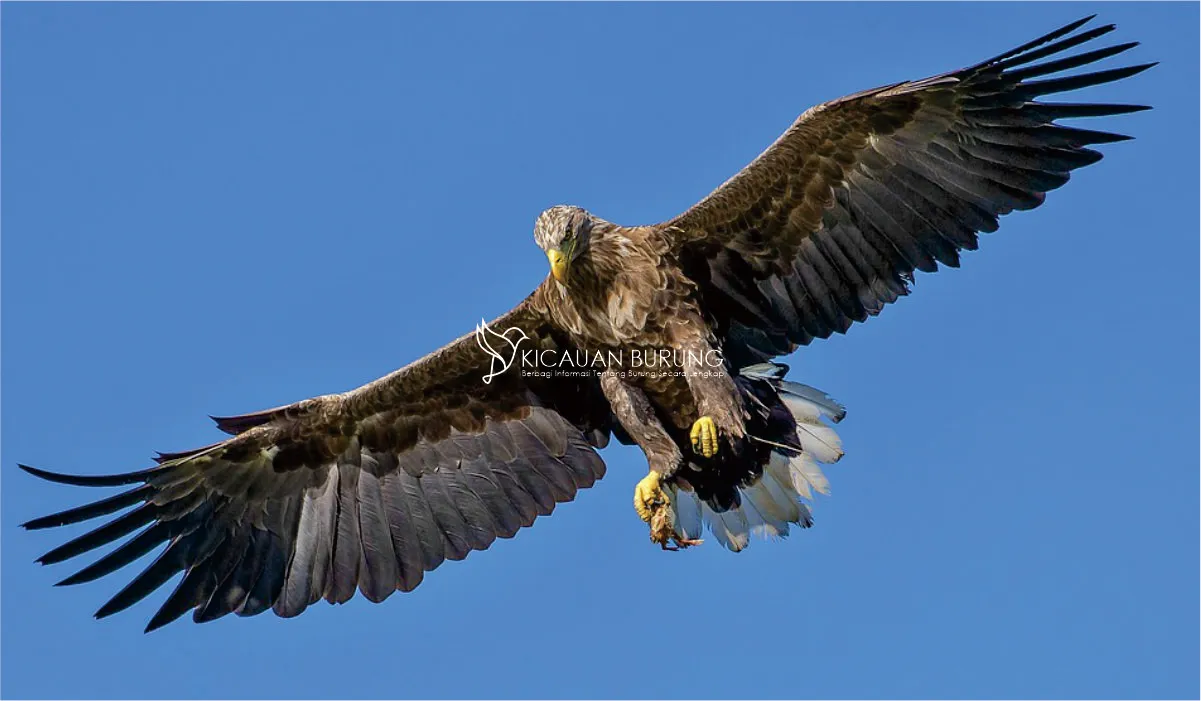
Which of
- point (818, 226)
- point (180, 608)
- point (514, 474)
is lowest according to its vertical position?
point (180, 608)

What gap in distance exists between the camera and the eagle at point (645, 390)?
9938 mm

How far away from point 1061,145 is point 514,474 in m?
3.59

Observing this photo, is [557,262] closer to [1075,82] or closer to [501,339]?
[501,339]

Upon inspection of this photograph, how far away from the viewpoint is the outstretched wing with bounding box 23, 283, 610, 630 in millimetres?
10828

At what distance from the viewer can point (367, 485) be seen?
11164mm

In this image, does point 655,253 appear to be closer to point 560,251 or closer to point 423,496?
point 560,251

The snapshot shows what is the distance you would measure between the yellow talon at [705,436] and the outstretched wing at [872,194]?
73cm

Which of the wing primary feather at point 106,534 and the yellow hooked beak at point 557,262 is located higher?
the yellow hooked beak at point 557,262

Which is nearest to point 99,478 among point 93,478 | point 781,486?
point 93,478

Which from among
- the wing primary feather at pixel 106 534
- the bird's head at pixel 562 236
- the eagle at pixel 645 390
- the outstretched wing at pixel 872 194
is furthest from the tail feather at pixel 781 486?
the wing primary feather at pixel 106 534

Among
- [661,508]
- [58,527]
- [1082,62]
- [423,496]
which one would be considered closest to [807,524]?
[661,508]

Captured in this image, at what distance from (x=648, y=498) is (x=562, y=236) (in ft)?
4.78

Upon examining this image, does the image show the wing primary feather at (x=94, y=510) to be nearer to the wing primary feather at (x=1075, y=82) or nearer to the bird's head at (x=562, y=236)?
the bird's head at (x=562, y=236)

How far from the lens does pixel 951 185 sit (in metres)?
10.1
